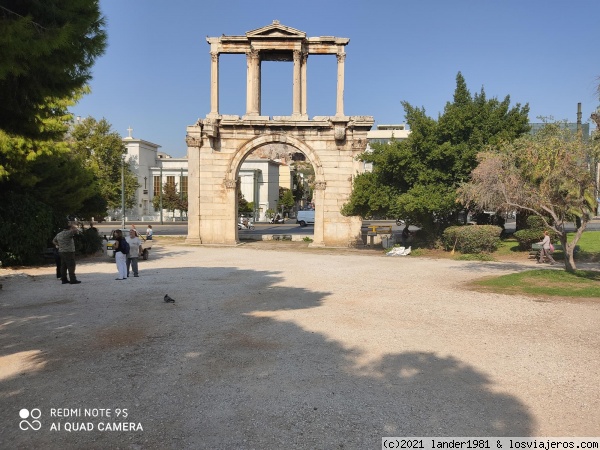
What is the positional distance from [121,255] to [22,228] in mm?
5054

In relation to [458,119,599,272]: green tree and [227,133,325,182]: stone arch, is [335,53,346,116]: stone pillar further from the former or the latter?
[458,119,599,272]: green tree

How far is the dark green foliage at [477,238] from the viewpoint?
2052 centimetres

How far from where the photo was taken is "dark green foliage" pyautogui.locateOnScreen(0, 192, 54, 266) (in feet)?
51.1

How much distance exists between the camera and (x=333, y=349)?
6.75m

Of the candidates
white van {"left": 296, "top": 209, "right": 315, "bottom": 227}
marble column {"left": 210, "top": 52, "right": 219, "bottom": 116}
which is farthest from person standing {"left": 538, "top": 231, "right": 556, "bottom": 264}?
white van {"left": 296, "top": 209, "right": 315, "bottom": 227}

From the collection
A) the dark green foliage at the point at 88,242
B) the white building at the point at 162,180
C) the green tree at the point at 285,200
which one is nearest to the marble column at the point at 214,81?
the dark green foliage at the point at 88,242

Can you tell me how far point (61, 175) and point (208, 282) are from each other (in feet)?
30.5

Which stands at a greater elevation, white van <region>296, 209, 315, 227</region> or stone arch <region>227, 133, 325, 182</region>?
stone arch <region>227, 133, 325, 182</region>

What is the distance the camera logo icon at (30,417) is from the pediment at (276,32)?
1000 inches

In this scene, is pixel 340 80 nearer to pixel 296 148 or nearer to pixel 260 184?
pixel 296 148

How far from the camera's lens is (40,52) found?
563cm

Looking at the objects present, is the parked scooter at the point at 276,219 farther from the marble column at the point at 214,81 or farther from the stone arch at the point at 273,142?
the marble column at the point at 214,81

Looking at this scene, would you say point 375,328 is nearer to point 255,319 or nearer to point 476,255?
point 255,319

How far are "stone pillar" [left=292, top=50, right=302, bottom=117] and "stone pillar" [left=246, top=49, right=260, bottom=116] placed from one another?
7.23 ft
